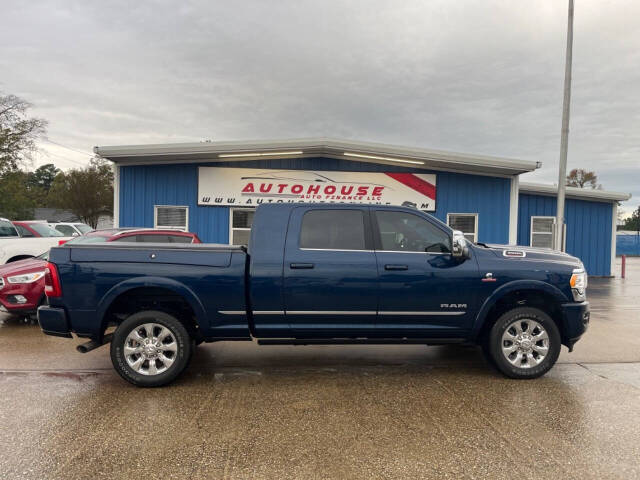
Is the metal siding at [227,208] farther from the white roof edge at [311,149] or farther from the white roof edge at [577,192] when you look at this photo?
the white roof edge at [577,192]

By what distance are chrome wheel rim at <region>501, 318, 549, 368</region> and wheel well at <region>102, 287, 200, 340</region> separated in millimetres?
3474

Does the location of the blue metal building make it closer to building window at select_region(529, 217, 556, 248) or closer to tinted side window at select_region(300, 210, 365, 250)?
building window at select_region(529, 217, 556, 248)

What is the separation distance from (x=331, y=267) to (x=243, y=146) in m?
7.52

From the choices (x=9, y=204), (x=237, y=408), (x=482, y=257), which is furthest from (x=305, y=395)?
(x=9, y=204)

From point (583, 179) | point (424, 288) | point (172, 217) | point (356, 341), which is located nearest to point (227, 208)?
point (172, 217)

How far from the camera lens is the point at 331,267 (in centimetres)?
472

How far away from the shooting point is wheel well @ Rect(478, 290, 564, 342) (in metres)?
5.02

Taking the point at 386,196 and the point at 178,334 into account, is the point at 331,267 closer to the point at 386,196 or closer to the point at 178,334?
the point at 178,334

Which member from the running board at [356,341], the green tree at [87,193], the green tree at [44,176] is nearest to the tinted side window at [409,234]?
the running board at [356,341]

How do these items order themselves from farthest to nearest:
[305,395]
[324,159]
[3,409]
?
1. [324,159]
2. [305,395]
3. [3,409]

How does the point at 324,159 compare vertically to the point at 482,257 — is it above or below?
above

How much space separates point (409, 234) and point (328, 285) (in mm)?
1103

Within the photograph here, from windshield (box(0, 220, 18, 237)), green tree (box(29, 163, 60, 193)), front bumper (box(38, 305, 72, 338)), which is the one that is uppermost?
green tree (box(29, 163, 60, 193))

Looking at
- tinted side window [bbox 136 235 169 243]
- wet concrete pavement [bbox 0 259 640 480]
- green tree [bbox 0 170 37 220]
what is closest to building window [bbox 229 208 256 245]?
tinted side window [bbox 136 235 169 243]
